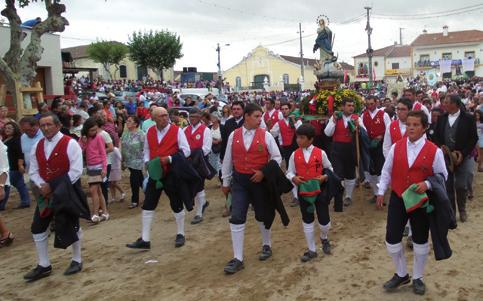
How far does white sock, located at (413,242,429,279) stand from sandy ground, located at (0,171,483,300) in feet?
0.61

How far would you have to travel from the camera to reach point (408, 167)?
14.0ft

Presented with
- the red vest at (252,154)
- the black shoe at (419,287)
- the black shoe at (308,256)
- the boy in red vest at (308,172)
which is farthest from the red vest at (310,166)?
the black shoe at (419,287)

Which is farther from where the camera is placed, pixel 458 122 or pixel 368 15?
pixel 368 15

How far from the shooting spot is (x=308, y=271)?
200 inches

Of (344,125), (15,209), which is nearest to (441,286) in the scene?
(344,125)

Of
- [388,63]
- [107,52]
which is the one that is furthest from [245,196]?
[388,63]

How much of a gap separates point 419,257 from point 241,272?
72.2 inches

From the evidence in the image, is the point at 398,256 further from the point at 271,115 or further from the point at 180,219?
the point at 271,115

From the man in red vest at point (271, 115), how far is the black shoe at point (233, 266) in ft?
14.0

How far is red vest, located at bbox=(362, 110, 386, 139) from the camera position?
8.00 metres

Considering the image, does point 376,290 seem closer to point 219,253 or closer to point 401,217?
point 401,217

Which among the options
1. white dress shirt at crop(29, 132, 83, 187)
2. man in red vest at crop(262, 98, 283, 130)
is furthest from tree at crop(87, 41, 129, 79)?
white dress shirt at crop(29, 132, 83, 187)

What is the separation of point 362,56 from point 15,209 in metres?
71.1

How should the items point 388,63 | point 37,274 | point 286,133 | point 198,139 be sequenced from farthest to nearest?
point 388,63 → point 286,133 → point 198,139 → point 37,274
